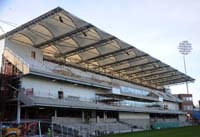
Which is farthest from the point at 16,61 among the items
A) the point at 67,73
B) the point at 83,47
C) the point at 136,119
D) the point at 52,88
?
the point at 136,119

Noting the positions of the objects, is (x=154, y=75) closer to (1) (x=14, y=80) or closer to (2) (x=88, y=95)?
(2) (x=88, y=95)

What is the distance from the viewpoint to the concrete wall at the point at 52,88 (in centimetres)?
3281

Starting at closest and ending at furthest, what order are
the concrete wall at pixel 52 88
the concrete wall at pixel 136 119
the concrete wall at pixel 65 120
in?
the concrete wall at pixel 65 120 < the concrete wall at pixel 52 88 < the concrete wall at pixel 136 119

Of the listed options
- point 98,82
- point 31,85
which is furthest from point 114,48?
point 31,85

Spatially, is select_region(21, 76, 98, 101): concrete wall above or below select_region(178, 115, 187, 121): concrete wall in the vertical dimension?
above

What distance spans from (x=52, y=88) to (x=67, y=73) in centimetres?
347

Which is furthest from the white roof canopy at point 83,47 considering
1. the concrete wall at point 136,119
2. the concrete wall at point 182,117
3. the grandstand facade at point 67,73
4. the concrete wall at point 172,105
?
the concrete wall at point 182,117

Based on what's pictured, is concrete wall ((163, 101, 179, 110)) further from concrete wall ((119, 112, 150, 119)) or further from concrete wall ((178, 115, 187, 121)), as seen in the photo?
concrete wall ((119, 112, 150, 119))

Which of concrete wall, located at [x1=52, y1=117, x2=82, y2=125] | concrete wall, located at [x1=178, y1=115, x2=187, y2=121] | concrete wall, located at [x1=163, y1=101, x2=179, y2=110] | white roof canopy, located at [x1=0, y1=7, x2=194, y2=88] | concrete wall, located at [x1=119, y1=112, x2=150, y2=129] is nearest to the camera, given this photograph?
concrete wall, located at [x1=52, y1=117, x2=82, y2=125]

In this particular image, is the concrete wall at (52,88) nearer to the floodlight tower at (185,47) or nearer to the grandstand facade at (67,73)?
the grandstand facade at (67,73)

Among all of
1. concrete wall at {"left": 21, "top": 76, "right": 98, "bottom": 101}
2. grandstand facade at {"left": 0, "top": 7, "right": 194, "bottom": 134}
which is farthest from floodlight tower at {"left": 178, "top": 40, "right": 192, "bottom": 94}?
concrete wall at {"left": 21, "top": 76, "right": 98, "bottom": 101}

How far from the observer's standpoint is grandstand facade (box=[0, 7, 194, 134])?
104ft

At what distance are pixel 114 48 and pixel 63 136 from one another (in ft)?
64.4

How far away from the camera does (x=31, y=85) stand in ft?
108
